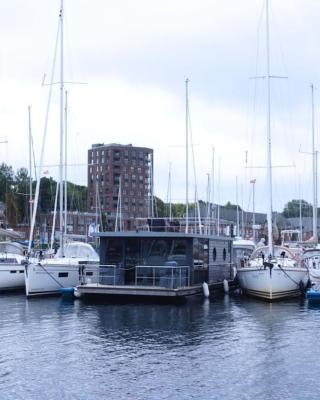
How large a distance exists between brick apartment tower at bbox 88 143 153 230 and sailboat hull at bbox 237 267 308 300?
136967mm

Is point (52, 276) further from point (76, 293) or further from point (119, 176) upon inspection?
point (119, 176)

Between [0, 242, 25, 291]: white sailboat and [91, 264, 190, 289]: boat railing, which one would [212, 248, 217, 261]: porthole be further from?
[0, 242, 25, 291]: white sailboat

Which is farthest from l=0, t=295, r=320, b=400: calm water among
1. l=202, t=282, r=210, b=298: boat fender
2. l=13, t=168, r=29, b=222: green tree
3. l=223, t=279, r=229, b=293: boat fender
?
l=13, t=168, r=29, b=222: green tree

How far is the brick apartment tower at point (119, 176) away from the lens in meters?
176

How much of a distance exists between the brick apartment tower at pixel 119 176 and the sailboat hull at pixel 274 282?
137 metres

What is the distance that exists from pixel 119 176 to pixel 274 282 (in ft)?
476

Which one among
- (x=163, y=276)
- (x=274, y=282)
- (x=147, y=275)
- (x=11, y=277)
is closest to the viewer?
(x=163, y=276)

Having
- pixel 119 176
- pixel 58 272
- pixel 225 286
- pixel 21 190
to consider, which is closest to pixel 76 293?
pixel 58 272

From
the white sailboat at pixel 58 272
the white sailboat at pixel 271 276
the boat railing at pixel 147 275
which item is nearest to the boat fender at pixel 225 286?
the white sailboat at pixel 271 276

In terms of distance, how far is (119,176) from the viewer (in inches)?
6988

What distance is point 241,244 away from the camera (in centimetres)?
5494

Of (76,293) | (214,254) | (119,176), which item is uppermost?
(119,176)

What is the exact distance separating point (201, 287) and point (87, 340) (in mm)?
13623

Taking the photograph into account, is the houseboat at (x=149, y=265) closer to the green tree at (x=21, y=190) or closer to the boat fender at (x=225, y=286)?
the boat fender at (x=225, y=286)
